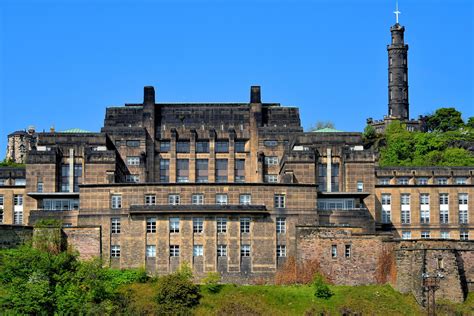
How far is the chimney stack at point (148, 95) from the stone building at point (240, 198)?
6.4 inches

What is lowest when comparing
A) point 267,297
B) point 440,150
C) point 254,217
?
point 267,297

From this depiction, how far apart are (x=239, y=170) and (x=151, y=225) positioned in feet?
86.4

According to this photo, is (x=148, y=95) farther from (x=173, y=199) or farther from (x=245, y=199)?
(x=245, y=199)

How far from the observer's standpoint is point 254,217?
368 ft

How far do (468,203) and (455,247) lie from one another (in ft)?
82.2

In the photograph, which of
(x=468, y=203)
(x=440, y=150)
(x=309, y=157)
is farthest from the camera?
(x=440, y=150)

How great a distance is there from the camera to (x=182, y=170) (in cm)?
13688

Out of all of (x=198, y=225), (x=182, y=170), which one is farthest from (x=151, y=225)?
(x=182, y=170)

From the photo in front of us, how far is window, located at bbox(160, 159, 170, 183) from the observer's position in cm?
13600

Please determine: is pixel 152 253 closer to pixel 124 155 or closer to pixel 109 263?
pixel 109 263

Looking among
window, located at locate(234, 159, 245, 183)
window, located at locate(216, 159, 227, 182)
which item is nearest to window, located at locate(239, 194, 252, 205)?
window, located at locate(234, 159, 245, 183)

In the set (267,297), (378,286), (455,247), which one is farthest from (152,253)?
(455,247)

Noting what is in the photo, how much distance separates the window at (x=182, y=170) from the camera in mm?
136375

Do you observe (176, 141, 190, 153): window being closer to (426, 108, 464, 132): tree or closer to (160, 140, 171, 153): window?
(160, 140, 171, 153): window
